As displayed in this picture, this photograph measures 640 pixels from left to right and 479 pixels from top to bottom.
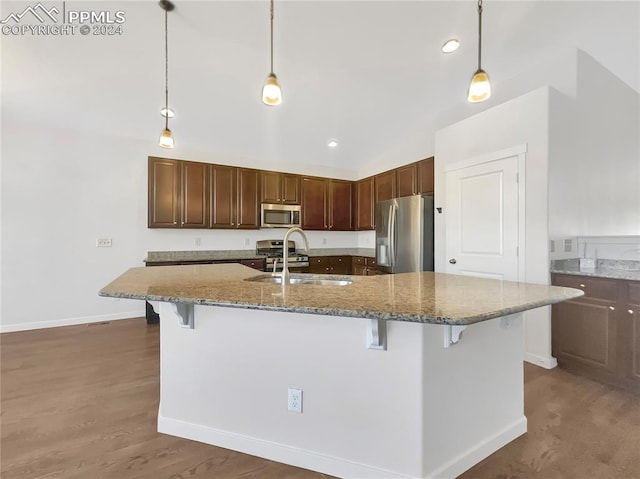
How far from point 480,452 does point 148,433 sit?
74.3 inches

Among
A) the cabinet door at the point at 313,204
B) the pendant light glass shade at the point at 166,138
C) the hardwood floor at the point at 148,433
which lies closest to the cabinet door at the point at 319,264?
the cabinet door at the point at 313,204

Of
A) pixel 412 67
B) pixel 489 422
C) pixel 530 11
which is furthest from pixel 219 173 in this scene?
pixel 489 422

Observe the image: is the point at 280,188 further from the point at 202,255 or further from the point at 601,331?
the point at 601,331

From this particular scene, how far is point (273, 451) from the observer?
1.62 metres

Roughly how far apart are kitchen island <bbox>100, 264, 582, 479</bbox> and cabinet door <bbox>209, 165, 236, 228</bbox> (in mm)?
2705

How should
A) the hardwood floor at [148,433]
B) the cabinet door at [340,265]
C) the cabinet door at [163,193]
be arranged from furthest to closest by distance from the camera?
the cabinet door at [340,265] → the cabinet door at [163,193] → the hardwood floor at [148,433]

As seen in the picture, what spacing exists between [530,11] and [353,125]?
2287 millimetres

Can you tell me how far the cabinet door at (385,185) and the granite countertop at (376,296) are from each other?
Result: 3.01m

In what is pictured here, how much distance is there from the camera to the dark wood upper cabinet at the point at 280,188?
4.86 metres

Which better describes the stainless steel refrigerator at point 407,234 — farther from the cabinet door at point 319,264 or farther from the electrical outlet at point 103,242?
the electrical outlet at point 103,242

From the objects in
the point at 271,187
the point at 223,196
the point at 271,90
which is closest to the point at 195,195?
the point at 223,196

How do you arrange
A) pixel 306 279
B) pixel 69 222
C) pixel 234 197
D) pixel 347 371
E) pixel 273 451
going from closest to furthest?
pixel 347 371 < pixel 273 451 < pixel 306 279 < pixel 69 222 < pixel 234 197

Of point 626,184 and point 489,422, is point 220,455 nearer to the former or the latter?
point 489,422

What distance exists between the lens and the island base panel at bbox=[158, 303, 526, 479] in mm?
1424
